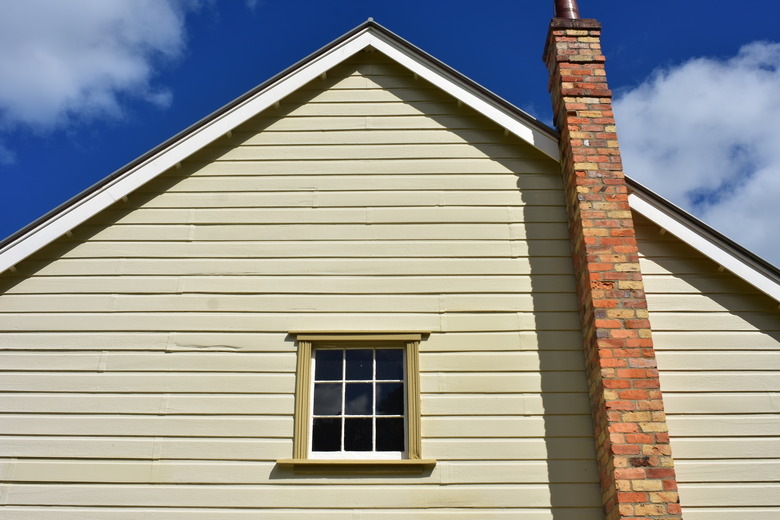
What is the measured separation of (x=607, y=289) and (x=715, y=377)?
137 cm

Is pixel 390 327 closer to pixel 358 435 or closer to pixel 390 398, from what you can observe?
pixel 390 398

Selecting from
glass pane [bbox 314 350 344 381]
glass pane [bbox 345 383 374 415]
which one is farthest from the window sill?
glass pane [bbox 314 350 344 381]

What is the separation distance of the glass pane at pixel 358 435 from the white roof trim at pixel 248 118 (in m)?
3.33

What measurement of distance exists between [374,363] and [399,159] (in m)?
2.29

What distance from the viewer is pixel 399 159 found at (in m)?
8.27

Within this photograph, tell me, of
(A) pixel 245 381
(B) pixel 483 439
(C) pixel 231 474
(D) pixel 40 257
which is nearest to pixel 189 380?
(A) pixel 245 381

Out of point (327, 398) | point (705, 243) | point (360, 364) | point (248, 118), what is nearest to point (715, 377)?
point (705, 243)

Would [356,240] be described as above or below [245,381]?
above

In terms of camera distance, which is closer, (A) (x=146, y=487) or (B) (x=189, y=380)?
(A) (x=146, y=487)

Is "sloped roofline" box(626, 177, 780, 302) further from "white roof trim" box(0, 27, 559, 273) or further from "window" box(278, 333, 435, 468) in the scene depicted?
"window" box(278, 333, 435, 468)

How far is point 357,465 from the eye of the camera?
6715mm

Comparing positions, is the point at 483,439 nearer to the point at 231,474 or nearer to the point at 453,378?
the point at 453,378

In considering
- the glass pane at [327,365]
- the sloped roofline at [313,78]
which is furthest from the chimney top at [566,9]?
the glass pane at [327,365]

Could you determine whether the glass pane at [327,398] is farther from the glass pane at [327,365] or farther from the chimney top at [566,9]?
the chimney top at [566,9]
